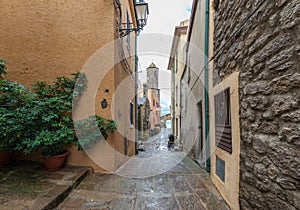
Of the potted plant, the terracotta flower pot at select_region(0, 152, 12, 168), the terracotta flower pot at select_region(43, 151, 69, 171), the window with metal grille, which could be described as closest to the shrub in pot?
the terracotta flower pot at select_region(43, 151, 69, 171)

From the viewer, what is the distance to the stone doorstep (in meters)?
1.94

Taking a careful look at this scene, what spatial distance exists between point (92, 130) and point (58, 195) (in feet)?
4.13

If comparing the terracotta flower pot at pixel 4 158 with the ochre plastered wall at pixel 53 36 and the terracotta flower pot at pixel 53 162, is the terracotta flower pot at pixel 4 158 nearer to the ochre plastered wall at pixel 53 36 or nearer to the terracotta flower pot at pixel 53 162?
the terracotta flower pot at pixel 53 162

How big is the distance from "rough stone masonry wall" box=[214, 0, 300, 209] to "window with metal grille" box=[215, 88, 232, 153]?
17.1 inches

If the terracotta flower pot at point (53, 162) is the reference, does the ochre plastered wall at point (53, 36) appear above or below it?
above

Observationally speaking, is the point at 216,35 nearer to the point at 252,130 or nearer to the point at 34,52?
the point at 252,130

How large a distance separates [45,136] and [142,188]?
74.1 inches

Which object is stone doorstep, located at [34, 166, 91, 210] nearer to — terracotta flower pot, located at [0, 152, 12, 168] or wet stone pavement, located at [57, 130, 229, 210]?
wet stone pavement, located at [57, 130, 229, 210]

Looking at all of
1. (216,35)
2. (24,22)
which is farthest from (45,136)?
(216,35)

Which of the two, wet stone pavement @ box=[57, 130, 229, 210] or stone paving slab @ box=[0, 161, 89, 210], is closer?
stone paving slab @ box=[0, 161, 89, 210]

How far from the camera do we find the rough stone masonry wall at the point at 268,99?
48.6 inches

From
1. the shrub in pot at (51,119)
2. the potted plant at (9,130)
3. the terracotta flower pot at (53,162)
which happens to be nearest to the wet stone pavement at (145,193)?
the terracotta flower pot at (53,162)

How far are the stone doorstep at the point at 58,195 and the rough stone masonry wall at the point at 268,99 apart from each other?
230 cm

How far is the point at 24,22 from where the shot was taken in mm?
3781
